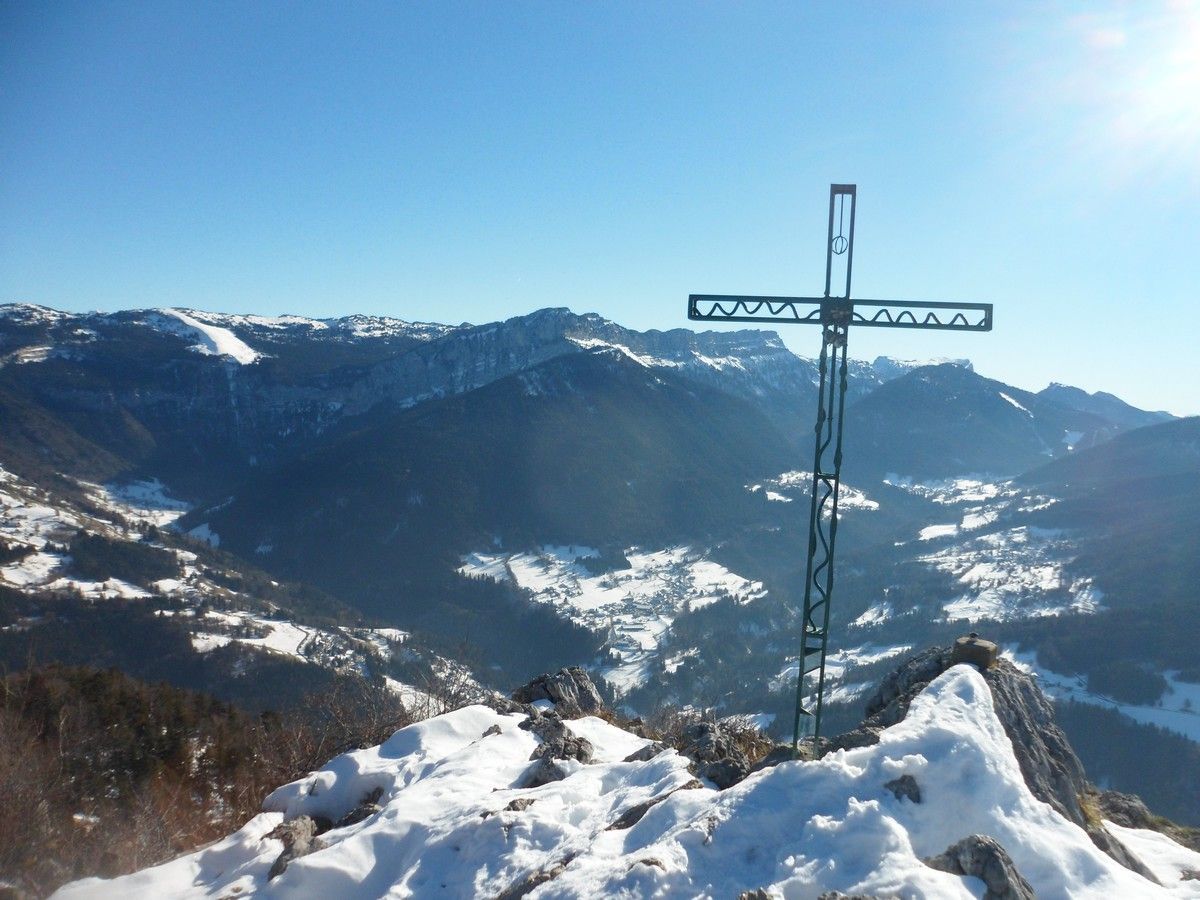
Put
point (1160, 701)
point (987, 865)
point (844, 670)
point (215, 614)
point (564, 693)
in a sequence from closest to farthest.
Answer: point (987, 865), point (564, 693), point (1160, 701), point (844, 670), point (215, 614)

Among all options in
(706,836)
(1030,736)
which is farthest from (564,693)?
(1030,736)

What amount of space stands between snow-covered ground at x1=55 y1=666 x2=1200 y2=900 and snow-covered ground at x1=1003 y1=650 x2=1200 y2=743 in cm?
13889

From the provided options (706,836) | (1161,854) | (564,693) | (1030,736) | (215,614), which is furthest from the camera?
(215,614)

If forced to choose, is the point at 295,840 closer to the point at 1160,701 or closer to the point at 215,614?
the point at 1160,701

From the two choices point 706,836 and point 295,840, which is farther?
point 295,840

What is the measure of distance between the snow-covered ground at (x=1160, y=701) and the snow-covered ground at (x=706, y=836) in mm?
138890

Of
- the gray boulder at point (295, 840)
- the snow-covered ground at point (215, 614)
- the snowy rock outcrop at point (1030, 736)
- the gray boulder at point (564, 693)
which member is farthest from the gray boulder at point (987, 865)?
the snow-covered ground at point (215, 614)

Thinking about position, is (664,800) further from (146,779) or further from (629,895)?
(146,779)

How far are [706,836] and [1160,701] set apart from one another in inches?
6699

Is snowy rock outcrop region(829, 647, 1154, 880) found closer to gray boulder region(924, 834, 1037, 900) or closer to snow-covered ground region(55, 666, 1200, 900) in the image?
snow-covered ground region(55, 666, 1200, 900)

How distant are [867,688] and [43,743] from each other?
5558 inches

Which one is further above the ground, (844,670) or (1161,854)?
(1161,854)

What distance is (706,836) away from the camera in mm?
9578

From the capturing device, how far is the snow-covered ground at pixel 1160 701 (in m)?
128
